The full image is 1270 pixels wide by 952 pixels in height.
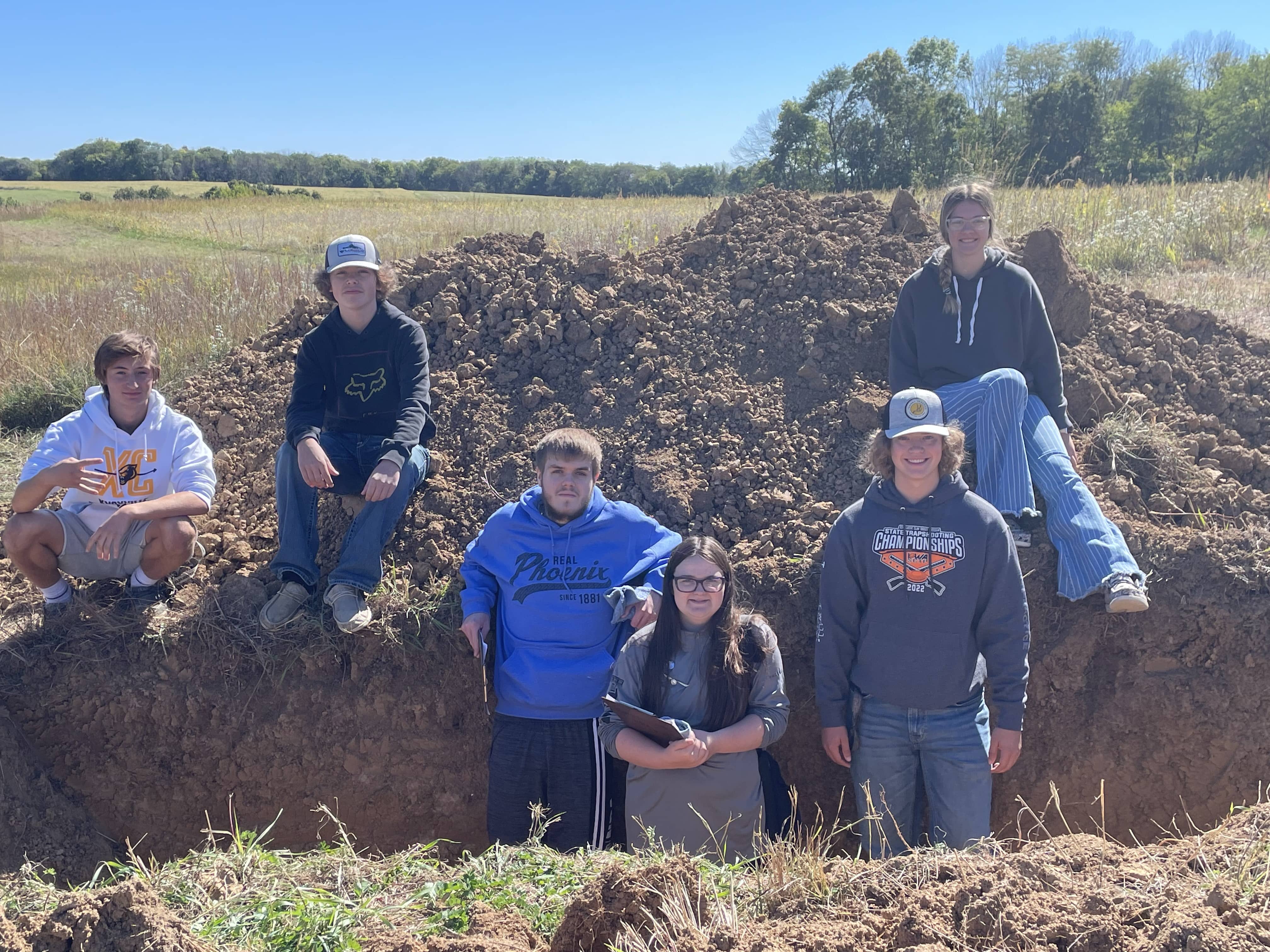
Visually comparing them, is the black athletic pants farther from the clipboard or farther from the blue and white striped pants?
the blue and white striped pants

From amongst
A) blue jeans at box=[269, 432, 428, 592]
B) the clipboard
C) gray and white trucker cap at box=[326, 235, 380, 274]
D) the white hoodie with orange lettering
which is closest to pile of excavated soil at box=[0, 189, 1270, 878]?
blue jeans at box=[269, 432, 428, 592]

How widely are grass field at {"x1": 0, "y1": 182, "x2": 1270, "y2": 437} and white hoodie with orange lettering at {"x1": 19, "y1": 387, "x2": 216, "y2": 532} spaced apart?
2.92m

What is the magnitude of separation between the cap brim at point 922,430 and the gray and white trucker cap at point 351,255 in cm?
254

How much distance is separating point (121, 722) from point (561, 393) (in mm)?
2790

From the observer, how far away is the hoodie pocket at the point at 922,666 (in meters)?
3.15

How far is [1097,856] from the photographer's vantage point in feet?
7.57

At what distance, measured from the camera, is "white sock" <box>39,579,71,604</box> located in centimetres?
409

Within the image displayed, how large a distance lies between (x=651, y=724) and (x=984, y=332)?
2469 mm

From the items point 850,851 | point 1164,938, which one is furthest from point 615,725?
point 1164,938

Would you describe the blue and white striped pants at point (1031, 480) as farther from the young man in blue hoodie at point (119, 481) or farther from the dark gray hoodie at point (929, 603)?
the young man in blue hoodie at point (119, 481)

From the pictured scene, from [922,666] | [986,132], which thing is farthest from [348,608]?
[986,132]

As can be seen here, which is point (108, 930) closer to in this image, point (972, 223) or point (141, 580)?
point (141, 580)

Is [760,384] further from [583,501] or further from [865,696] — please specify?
[865,696]

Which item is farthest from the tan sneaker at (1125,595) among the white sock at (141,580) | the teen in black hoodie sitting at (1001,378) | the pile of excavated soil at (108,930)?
the white sock at (141,580)
